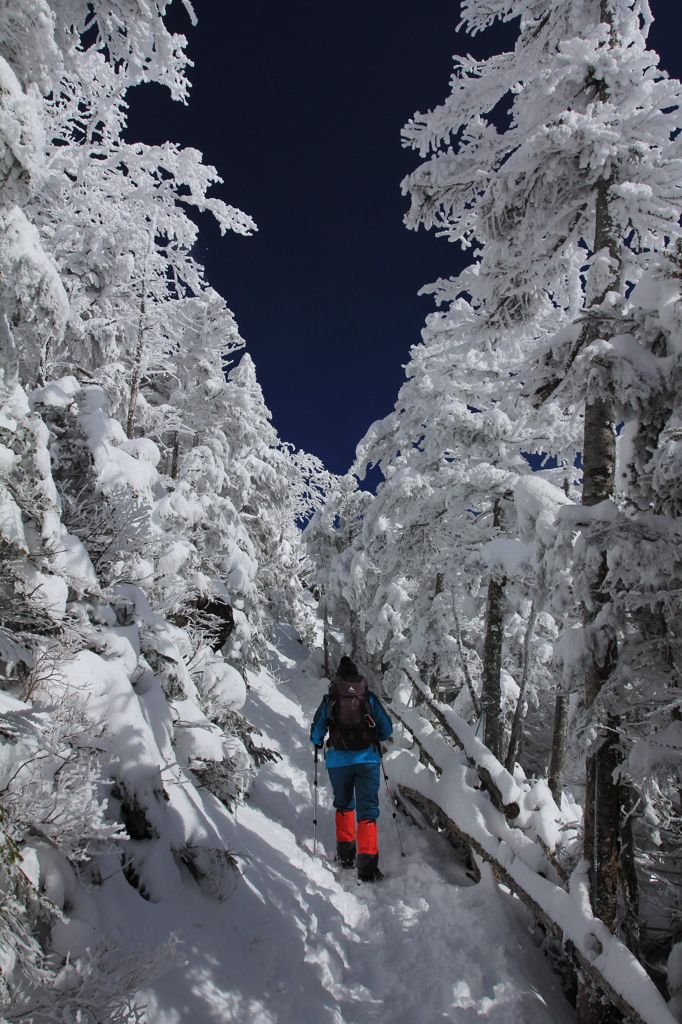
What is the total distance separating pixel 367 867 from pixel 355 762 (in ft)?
3.84

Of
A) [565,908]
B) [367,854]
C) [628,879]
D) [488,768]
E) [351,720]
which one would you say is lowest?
[367,854]

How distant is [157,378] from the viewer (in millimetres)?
16703

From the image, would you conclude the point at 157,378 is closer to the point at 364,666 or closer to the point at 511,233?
the point at 511,233

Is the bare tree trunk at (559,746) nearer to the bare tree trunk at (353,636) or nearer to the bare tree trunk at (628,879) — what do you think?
the bare tree trunk at (628,879)

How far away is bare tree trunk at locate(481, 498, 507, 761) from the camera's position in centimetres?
1049

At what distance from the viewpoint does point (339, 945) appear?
4.69 metres

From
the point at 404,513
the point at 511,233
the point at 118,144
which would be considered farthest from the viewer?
the point at 404,513

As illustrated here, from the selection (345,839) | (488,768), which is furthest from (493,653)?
(345,839)

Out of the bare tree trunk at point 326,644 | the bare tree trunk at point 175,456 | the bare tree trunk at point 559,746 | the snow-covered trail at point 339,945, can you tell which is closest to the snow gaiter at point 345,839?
the snow-covered trail at point 339,945

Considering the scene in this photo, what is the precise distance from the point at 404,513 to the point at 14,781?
41.5 feet

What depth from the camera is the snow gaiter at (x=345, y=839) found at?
633 centimetres

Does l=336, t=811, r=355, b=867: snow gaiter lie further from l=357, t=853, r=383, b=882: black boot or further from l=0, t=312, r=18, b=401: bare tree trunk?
l=0, t=312, r=18, b=401: bare tree trunk

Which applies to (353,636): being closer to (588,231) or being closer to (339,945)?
(339,945)

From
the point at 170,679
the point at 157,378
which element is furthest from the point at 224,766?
the point at 157,378
